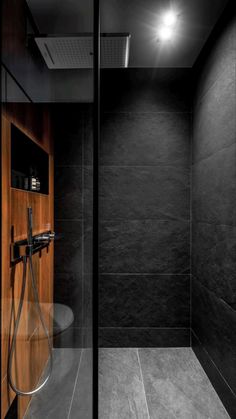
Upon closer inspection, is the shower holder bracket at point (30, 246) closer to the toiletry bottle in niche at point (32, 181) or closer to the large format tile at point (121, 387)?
the toiletry bottle in niche at point (32, 181)

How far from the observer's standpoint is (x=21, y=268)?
711mm

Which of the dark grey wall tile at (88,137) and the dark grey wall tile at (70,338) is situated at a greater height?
the dark grey wall tile at (88,137)

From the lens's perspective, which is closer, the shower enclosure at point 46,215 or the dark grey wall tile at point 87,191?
the shower enclosure at point 46,215

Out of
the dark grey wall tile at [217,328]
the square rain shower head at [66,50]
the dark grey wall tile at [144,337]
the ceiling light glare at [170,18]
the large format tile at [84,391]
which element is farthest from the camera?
the dark grey wall tile at [144,337]

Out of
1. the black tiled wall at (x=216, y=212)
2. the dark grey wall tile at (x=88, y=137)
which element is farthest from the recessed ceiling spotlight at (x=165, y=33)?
the dark grey wall tile at (x=88, y=137)

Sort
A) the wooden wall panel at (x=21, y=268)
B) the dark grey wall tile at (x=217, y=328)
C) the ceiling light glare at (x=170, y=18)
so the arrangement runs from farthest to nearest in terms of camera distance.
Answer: the ceiling light glare at (x=170, y=18)
the dark grey wall tile at (x=217, y=328)
the wooden wall panel at (x=21, y=268)

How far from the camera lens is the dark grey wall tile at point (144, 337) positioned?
2.45 meters

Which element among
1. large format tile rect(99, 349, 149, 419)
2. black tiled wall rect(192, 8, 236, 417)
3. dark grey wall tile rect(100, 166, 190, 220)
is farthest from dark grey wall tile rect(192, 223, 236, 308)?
large format tile rect(99, 349, 149, 419)

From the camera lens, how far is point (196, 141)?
2330mm

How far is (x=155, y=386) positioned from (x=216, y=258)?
37.0 inches

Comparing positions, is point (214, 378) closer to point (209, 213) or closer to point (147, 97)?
point (209, 213)

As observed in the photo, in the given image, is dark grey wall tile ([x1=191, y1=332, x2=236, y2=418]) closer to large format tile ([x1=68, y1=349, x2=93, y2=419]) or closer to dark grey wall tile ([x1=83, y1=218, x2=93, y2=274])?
large format tile ([x1=68, y1=349, x2=93, y2=419])

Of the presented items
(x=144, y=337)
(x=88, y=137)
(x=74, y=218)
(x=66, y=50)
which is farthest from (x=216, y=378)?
(x=66, y=50)

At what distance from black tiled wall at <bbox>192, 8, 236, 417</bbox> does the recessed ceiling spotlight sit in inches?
11.5
